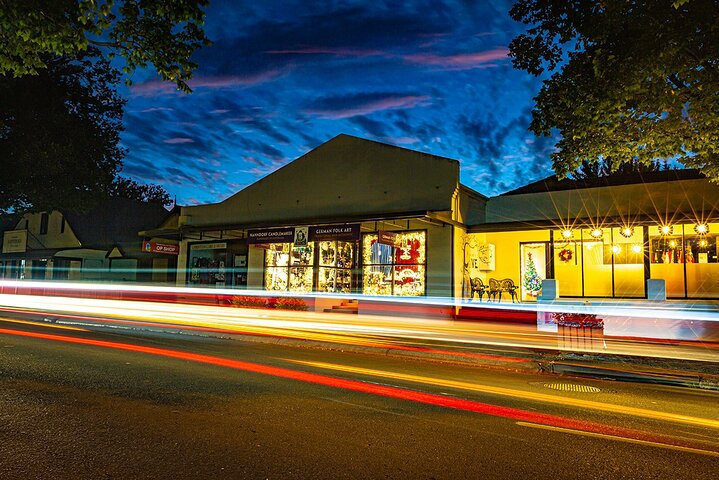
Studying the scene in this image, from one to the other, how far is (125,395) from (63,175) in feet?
87.9

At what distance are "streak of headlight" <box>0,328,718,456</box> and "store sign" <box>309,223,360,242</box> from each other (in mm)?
8961

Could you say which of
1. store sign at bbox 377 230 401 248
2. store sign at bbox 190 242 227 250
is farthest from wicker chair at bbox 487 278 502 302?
store sign at bbox 190 242 227 250

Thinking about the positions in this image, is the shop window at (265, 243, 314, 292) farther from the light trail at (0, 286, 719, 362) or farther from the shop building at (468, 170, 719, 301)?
the shop building at (468, 170, 719, 301)

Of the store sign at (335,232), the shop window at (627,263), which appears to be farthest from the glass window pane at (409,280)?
the shop window at (627,263)

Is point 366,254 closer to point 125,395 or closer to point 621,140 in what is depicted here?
point 621,140

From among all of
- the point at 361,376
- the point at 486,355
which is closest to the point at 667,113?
the point at 486,355

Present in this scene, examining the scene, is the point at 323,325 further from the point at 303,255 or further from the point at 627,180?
the point at 627,180

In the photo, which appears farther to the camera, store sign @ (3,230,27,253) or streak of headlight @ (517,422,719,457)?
store sign @ (3,230,27,253)

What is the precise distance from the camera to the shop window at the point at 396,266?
19844 mm

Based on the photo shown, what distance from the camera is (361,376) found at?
854 centimetres

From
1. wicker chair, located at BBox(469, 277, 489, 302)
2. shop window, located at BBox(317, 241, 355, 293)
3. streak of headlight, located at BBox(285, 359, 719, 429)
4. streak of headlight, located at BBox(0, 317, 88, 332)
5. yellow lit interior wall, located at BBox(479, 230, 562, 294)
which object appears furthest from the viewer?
shop window, located at BBox(317, 241, 355, 293)

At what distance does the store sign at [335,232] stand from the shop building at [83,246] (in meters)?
17.1

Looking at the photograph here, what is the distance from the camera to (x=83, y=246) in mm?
37344

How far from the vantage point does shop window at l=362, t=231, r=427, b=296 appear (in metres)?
19.8
